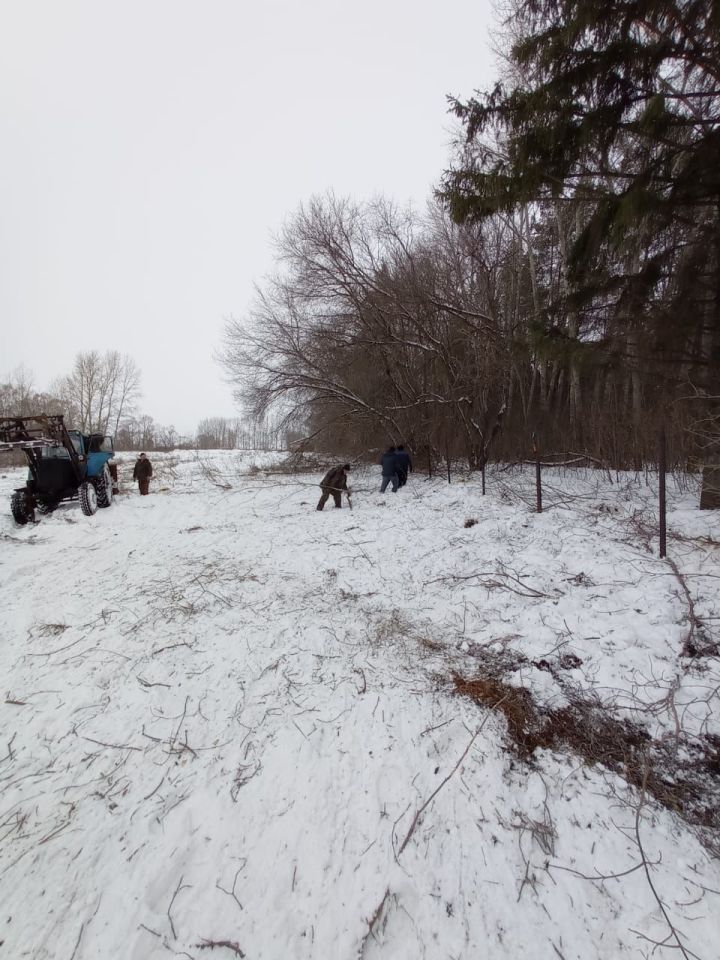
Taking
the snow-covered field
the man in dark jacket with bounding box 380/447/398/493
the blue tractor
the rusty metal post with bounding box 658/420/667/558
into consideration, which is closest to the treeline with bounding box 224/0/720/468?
the rusty metal post with bounding box 658/420/667/558

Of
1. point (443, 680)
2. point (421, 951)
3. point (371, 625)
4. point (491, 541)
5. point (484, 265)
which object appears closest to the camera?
point (421, 951)

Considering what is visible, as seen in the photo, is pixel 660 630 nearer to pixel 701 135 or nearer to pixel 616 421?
pixel 701 135

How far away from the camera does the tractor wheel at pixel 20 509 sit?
9.70m

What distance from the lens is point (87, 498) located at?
410 inches

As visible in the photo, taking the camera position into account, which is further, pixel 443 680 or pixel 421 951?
pixel 443 680

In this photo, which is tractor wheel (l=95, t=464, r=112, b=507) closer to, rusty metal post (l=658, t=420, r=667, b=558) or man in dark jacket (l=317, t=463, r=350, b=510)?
man in dark jacket (l=317, t=463, r=350, b=510)

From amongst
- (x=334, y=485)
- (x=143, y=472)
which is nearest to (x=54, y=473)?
(x=143, y=472)

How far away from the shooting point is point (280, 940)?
6.13 feet

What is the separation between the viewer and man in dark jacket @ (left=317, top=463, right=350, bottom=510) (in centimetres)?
987

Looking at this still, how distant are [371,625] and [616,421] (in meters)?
8.55

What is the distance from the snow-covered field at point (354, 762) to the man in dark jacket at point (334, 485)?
13.3 feet

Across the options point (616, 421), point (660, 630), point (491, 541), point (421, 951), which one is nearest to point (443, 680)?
point (421, 951)

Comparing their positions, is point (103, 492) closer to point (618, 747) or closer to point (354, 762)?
point (354, 762)

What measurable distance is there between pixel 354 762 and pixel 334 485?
7.58m
